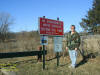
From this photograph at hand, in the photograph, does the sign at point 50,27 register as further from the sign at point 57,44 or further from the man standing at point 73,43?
the man standing at point 73,43

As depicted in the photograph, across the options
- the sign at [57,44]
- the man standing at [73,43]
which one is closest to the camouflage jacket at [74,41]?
the man standing at [73,43]

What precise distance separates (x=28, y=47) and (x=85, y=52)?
223 inches

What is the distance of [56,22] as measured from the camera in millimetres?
6430

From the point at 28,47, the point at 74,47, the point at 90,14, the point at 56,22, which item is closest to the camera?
the point at 74,47

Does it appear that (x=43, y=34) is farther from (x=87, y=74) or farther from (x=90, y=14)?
(x=90, y=14)

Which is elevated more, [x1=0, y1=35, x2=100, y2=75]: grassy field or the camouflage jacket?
the camouflage jacket

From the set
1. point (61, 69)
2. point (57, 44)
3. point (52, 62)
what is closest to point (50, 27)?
point (57, 44)

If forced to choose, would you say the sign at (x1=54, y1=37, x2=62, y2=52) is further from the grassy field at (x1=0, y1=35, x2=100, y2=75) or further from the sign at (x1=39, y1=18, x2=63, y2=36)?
the grassy field at (x1=0, y1=35, x2=100, y2=75)

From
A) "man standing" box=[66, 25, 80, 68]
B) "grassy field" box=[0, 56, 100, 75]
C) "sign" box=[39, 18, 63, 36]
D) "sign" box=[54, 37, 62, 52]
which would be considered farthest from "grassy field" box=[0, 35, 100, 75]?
"sign" box=[39, 18, 63, 36]

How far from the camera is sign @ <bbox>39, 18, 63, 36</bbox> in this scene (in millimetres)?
5652

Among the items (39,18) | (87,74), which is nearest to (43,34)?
(39,18)

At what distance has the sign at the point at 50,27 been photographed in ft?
18.5

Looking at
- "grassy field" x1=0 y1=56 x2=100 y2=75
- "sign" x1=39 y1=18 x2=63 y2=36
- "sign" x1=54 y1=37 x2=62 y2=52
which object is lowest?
"grassy field" x1=0 y1=56 x2=100 y2=75

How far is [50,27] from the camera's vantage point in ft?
20.0
